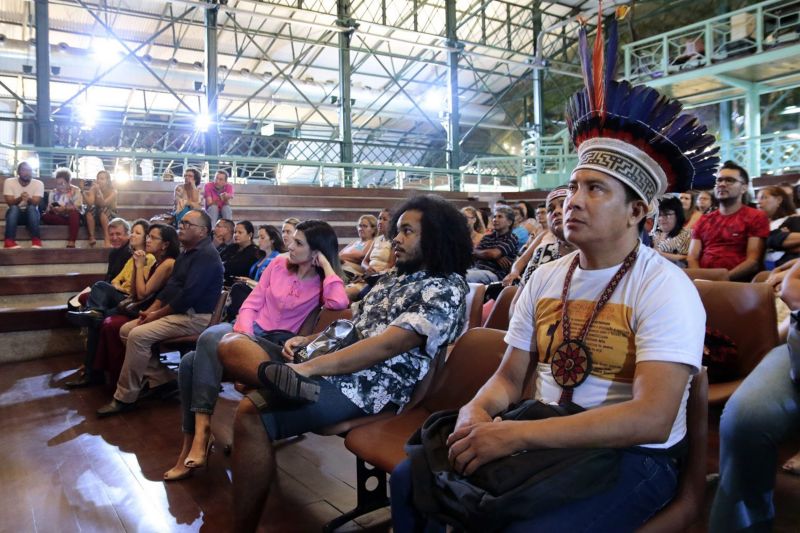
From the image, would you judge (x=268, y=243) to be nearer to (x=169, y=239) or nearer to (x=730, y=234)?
(x=169, y=239)

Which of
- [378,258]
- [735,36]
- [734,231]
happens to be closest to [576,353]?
[734,231]

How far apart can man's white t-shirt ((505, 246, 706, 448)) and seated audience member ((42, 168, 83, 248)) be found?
6332 millimetres

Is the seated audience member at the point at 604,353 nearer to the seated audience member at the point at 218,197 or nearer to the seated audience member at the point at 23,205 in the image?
the seated audience member at the point at 218,197

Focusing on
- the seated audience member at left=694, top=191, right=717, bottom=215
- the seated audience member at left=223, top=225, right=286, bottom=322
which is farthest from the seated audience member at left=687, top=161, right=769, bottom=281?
the seated audience member at left=223, top=225, right=286, bottom=322

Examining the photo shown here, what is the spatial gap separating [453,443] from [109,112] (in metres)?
15.9

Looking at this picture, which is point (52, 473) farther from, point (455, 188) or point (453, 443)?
point (455, 188)

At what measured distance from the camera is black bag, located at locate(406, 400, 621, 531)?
1068mm

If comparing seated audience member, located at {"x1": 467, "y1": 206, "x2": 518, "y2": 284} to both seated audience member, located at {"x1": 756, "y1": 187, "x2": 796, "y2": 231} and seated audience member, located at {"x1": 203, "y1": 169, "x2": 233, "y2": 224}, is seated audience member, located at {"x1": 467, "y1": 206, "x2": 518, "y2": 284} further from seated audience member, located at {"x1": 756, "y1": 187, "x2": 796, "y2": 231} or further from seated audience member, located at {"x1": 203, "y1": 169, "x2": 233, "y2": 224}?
seated audience member, located at {"x1": 203, "y1": 169, "x2": 233, "y2": 224}

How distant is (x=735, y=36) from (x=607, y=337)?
34.8 feet

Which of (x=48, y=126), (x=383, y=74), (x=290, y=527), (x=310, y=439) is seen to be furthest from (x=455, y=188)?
(x=290, y=527)

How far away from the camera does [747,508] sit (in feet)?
4.70

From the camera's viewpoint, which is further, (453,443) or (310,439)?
(310,439)

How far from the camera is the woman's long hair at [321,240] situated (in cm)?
263

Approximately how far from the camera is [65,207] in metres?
6.59
